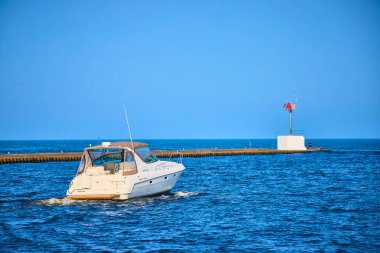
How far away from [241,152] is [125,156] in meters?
61.6

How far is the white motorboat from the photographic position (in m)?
24.1

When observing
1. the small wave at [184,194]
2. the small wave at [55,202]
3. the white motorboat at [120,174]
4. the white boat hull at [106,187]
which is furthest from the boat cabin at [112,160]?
the small wave at [184,194]

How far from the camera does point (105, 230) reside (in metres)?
19.0

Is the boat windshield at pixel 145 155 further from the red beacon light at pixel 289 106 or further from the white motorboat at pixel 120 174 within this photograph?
the red beacon light at pixel 289 106

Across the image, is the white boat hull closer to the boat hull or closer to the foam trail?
the boat hull

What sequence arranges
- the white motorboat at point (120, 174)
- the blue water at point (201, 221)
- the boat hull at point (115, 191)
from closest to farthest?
the blue water at point (201, 221)
the boat hull at point (115, 191)
the white motorboat at point (120, 174)

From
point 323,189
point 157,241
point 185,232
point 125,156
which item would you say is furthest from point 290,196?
point 157,241

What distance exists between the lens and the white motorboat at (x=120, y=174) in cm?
2412

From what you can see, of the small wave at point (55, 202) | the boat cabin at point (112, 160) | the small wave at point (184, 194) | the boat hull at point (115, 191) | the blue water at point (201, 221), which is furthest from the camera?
the small wave at point (184, 194)

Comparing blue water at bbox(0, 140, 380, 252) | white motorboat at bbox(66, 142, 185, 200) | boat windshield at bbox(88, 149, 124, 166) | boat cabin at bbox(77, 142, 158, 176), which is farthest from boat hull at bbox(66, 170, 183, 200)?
boat windshield at bbox(88, 149, 124, 166)

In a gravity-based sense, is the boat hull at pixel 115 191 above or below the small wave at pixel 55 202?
above

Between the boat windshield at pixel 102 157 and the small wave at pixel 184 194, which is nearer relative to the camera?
the boat windshield at pixel 102 157

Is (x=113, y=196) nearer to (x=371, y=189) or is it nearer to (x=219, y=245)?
(x=219, y=245)

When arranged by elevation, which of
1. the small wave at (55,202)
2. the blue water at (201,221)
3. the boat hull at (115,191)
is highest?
the boat hull at (115,191)
